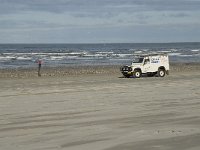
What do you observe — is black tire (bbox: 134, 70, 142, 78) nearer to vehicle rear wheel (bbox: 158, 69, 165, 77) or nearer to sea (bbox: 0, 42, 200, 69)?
vehicle rear wheel (bbox: 158, 69, 165, 77)

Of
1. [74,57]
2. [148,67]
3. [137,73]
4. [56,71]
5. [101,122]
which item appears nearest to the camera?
[101,122]

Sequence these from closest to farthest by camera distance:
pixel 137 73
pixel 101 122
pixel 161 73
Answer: pixel 101 122
pixel 137 73
pixel 161 73

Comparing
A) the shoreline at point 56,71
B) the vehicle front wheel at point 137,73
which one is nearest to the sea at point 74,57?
the shoreline at point 56,71

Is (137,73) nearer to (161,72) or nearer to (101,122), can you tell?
(161,72)

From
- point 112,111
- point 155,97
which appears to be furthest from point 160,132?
point 155,97

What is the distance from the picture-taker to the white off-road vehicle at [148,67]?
30.9m

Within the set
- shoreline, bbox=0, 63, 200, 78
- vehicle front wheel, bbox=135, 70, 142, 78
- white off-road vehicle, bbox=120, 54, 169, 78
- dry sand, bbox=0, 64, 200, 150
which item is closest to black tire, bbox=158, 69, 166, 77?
white off-road vehicle, bbox=120, 54, 169, 78

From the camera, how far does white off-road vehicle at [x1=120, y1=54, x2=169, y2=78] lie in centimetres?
3092

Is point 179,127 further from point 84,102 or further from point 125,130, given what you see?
point 84,102

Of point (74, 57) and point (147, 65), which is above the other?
point (147, 65)

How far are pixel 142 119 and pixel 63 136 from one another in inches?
110

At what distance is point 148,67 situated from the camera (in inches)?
1248

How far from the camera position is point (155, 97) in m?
17.1

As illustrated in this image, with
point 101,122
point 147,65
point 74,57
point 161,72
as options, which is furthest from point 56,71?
point 74,57
